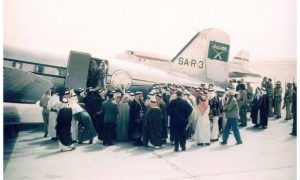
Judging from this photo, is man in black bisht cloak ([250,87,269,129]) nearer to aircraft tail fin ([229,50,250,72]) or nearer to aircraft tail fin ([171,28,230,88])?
aircraft tail fin ([171,28,230,88])

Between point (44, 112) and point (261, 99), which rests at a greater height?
point (261, 99)

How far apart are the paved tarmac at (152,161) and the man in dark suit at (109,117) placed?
0.25 metres

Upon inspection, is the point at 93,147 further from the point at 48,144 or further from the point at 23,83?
the point at 23,83

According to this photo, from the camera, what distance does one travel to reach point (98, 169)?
17.0 ft

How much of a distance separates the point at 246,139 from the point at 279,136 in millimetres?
1066

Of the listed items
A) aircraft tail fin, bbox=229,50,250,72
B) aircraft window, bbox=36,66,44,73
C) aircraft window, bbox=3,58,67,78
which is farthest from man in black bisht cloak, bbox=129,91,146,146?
aircraft tail fin, bbox=229,50,250,72

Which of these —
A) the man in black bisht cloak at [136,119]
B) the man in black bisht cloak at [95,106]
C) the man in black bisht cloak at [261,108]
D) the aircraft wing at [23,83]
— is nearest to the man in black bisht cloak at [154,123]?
the man in black bisht cloak at [136,119]

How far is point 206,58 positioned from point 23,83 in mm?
8706

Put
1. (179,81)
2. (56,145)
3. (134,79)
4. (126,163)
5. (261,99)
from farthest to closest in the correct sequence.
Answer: (179,81) → (134,79) → (261,99) → (56,145) → (126,163)

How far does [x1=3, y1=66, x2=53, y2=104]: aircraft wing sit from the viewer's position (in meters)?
6.64

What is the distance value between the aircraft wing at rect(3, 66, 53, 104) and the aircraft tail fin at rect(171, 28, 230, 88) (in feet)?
22.7

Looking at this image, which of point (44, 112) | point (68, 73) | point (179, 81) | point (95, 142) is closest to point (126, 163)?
point (95, 142)

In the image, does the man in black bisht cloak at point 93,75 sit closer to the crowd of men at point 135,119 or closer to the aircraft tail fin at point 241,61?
the crowd of men at point 135,119

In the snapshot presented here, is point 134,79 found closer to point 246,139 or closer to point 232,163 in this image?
point 246,139
